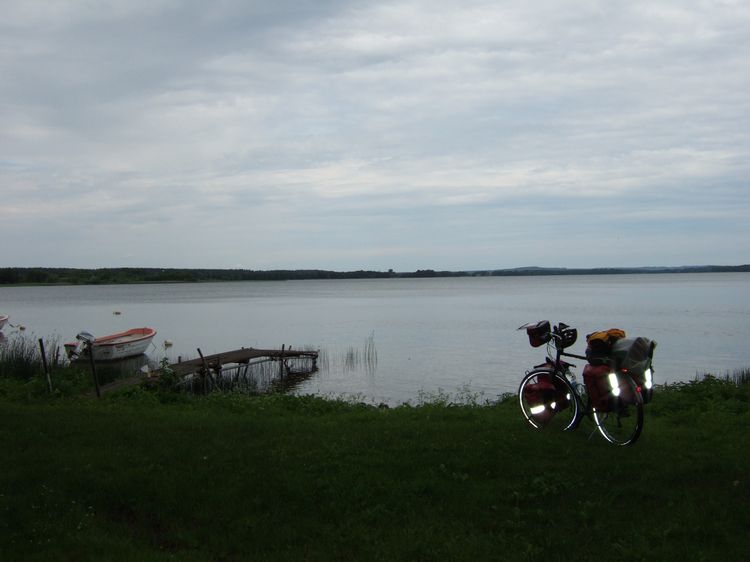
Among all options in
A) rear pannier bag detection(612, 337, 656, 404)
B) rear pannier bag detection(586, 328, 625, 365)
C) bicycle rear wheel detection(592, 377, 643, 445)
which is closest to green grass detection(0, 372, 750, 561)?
bicycle rear wheel detection(592, 377, 643, 445)

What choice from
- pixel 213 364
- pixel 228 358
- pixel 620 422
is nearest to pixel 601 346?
pixel 620 422

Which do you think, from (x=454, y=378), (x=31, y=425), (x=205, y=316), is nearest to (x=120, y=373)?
(x=454, y=378)

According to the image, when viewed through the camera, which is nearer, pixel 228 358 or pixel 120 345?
pixel 228 358

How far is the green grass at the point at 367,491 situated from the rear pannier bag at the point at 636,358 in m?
0.71

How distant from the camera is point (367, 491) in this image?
591cm

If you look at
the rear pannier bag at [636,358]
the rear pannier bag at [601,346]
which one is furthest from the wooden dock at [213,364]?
the rear pannier bag at [636,358]

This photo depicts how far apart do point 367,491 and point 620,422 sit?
326 cm

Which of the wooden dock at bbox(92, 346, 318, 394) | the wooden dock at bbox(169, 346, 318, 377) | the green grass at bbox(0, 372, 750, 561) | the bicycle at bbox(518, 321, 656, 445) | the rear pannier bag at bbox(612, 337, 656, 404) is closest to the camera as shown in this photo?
the green grass at bbox(0, 372, 750, 561)

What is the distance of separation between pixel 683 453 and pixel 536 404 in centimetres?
176

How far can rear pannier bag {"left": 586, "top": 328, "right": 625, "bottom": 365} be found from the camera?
285 inches

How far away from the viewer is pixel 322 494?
589cm

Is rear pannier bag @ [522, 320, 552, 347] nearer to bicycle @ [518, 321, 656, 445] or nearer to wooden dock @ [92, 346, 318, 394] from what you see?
bicycle @ [518, 321, 656, 445]

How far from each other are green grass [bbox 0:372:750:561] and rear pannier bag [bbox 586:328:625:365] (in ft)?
3.02

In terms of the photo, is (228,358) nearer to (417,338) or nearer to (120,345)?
(120,345)
